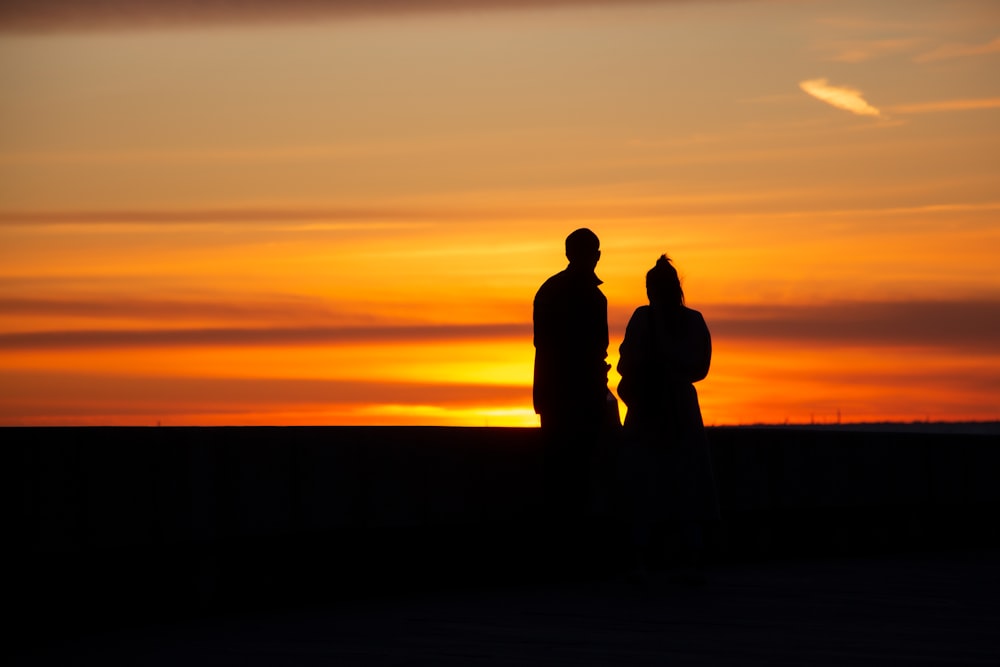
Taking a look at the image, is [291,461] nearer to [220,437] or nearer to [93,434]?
[220,437]

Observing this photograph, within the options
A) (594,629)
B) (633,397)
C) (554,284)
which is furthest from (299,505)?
(633,397)

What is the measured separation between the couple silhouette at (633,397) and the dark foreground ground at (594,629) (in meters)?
0.45

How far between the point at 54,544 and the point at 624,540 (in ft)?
12.6

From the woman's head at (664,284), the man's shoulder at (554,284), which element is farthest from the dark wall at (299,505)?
the woman's head at (664,284)

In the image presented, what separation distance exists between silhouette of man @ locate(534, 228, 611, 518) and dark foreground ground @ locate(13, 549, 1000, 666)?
0.89m

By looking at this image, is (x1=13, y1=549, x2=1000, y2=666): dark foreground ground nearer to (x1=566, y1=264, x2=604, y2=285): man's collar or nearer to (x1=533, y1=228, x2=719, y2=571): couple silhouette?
(x1=533, y1=228, x2=719, y2=571): couple silhouette

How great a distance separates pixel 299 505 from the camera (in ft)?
22.5

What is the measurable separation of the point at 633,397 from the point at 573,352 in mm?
471

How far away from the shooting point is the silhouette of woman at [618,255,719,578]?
25.6 ft

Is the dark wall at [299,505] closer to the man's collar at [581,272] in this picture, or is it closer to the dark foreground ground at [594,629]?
the dark foreground ground at [594,629]

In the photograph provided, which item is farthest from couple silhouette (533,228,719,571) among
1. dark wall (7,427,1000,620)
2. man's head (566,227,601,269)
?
dark wall (7,427,1000,620)

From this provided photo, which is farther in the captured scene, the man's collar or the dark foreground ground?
the man's collar

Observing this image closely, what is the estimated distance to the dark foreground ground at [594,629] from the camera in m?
5.14

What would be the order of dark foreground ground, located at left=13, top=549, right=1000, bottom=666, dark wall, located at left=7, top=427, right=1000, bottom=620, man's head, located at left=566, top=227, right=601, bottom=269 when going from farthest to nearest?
man's head, located at left=566, top=227, right=601, bottom=269, dark wall, located at left=7, top=427, right=1000, bottom=620, dark foreground ground, located at left=13, top=549, right=1000, bottom=666
